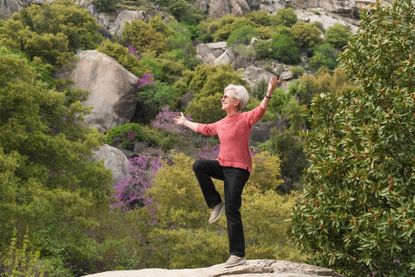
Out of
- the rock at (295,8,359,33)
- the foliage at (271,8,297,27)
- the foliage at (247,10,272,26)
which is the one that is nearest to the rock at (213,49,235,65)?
the foliage at (271,8,297,27)

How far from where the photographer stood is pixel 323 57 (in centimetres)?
6347

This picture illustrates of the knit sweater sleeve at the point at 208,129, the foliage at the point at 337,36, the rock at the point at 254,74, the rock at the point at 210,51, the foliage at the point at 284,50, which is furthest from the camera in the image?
the foliage at the point at 337,36

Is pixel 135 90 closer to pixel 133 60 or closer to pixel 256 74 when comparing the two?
pixel 133 60

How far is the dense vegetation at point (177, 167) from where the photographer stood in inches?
283

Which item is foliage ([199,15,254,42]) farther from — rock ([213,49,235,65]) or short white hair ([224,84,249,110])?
short white hair ([224,84,249,110])

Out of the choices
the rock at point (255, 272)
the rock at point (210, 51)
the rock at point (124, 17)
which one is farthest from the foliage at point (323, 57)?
the rock at point (255, 272)

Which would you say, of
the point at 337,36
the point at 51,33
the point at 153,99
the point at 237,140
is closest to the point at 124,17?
the point at 337,36

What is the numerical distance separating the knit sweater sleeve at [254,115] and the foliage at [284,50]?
56333 mm

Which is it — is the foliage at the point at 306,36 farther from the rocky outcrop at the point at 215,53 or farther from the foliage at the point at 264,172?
the foliage at the point at 264,172

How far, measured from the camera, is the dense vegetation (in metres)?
7.20

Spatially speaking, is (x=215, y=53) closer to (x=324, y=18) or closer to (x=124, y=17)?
(x=124, y=17)

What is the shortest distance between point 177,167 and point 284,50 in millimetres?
44758

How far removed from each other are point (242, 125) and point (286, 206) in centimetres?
1287

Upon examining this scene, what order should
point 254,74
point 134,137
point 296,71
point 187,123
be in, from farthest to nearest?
1. point 296,71
2. point 254,74
3. point 134,137
4. point 187,123
